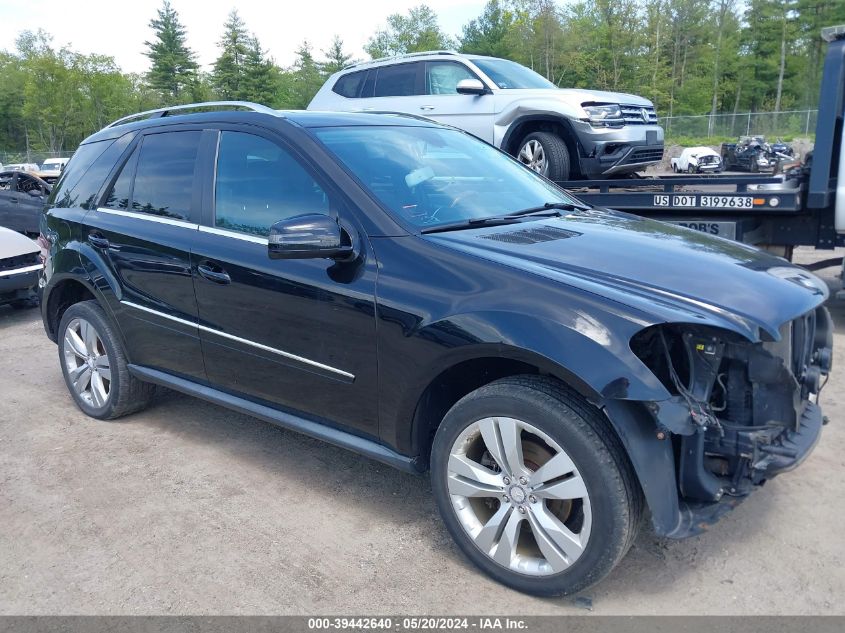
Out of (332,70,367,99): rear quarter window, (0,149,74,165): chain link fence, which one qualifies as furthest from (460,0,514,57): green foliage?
(332,70,367,99): rear quarter window

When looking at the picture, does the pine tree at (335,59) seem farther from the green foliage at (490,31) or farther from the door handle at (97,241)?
the door handle at (97,241)

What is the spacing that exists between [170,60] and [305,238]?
6913 centimetres

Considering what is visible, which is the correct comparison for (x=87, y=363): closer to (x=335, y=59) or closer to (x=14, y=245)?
(x=14, y=245)

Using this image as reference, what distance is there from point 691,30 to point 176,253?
56.5 meters

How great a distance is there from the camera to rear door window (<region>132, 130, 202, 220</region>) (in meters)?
3.86

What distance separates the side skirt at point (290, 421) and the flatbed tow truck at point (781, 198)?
173 inches

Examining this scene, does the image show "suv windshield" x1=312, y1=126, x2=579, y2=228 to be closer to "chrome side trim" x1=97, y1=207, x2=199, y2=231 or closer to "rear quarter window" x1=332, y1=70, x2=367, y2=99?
"chrome side trim" x1=97, y1=207, x2=199, y2=231

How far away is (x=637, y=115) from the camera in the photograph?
7688mm

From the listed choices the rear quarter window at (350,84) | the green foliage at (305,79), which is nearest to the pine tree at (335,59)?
the green foliage at (305,79)

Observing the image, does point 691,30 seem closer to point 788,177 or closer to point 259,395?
point 788,177

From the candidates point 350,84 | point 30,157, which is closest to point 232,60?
point 30,157

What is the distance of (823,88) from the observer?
5.96 meters

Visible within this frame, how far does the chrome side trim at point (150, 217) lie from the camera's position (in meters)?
3.77

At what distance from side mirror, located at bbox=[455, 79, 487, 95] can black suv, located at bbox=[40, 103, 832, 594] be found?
12.8ft
